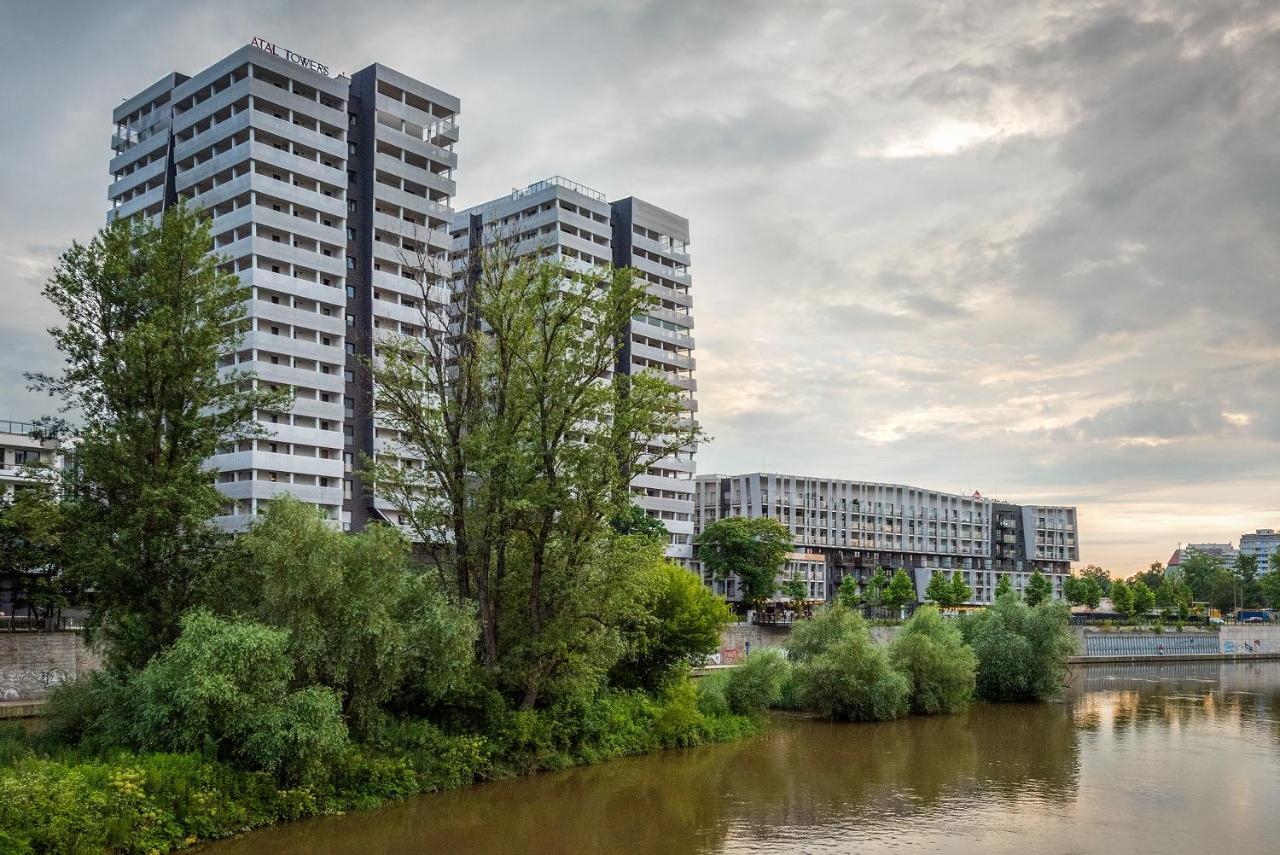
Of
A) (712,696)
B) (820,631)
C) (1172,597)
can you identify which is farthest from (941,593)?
(712,696)

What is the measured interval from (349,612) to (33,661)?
28.9 metres

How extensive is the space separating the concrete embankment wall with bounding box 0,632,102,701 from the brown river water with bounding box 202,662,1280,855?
27.7 metres

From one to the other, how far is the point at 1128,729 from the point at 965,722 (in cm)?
1007

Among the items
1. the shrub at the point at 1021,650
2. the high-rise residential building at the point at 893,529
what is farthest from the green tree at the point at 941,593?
the shrub at the point at 1021,650

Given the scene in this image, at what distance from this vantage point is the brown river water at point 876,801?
33.3 m

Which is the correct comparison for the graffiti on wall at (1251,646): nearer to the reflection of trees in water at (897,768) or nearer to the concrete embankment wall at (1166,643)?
the concrete embankment wall at (1166,643)

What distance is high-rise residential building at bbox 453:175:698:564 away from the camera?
114375 millimetres

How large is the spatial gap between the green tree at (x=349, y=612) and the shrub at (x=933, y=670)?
35.5m

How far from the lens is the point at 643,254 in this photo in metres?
123

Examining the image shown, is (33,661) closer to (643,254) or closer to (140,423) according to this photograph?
(140,423)

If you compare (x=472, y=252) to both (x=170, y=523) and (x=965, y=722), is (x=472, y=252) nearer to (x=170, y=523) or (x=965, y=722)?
(x=170, y=523)

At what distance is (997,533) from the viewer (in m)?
192

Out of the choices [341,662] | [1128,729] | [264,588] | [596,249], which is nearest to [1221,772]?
[1128,729]

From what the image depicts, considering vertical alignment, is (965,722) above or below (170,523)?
below
